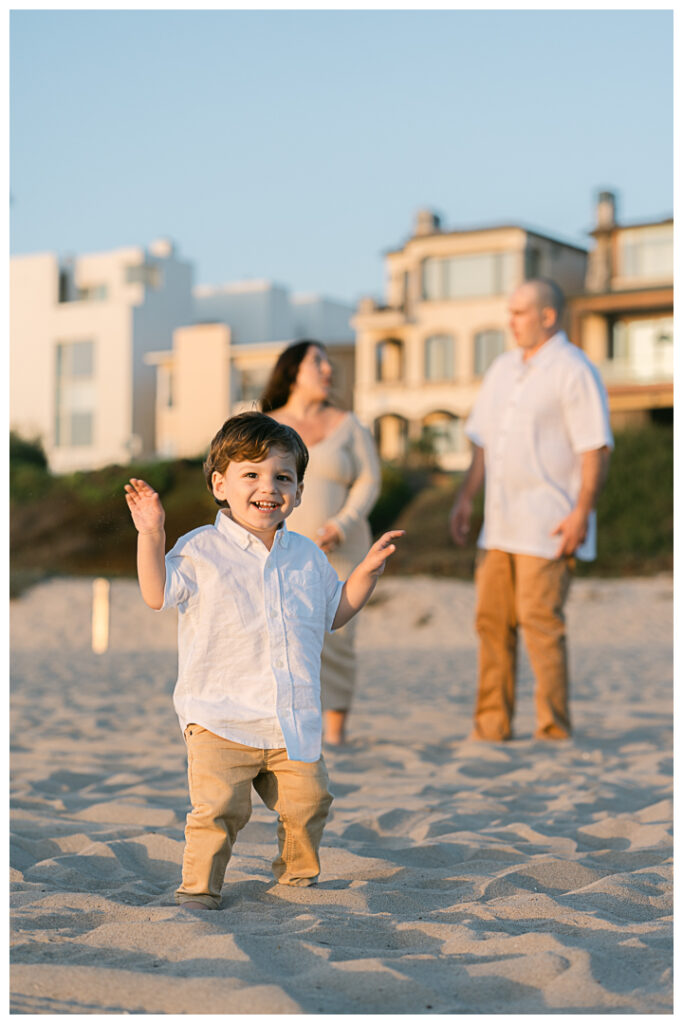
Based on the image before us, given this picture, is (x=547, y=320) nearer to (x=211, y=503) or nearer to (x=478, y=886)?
(x=211, y=503)

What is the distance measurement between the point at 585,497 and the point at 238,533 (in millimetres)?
2936

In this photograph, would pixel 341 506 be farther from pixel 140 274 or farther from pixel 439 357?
pixel 140 274

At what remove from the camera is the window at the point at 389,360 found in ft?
118

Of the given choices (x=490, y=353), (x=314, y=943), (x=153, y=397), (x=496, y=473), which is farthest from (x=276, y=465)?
(x=153, y=397)

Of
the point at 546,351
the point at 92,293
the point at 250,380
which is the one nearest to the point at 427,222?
the point at 250,380

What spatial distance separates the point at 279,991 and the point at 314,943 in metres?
0.33

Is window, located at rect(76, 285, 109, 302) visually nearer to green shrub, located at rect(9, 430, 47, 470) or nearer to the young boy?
green shrub, located at rect(9, 430, 47, 470)

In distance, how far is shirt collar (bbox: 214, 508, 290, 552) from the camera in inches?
118

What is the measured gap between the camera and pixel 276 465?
2959mm

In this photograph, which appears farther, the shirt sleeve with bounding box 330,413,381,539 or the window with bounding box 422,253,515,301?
the window with bounding box 422,253,515,301

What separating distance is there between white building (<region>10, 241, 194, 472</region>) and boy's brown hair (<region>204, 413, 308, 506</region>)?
38.7 metres

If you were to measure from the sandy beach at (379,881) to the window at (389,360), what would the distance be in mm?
29265

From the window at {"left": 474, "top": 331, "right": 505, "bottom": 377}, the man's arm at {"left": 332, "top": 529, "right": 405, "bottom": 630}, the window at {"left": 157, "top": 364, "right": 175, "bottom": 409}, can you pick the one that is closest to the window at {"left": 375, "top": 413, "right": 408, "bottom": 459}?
the window at {"left": 474, "top": 331, "right": 505, "bottom": 377}

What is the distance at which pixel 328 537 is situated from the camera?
17.5ft
